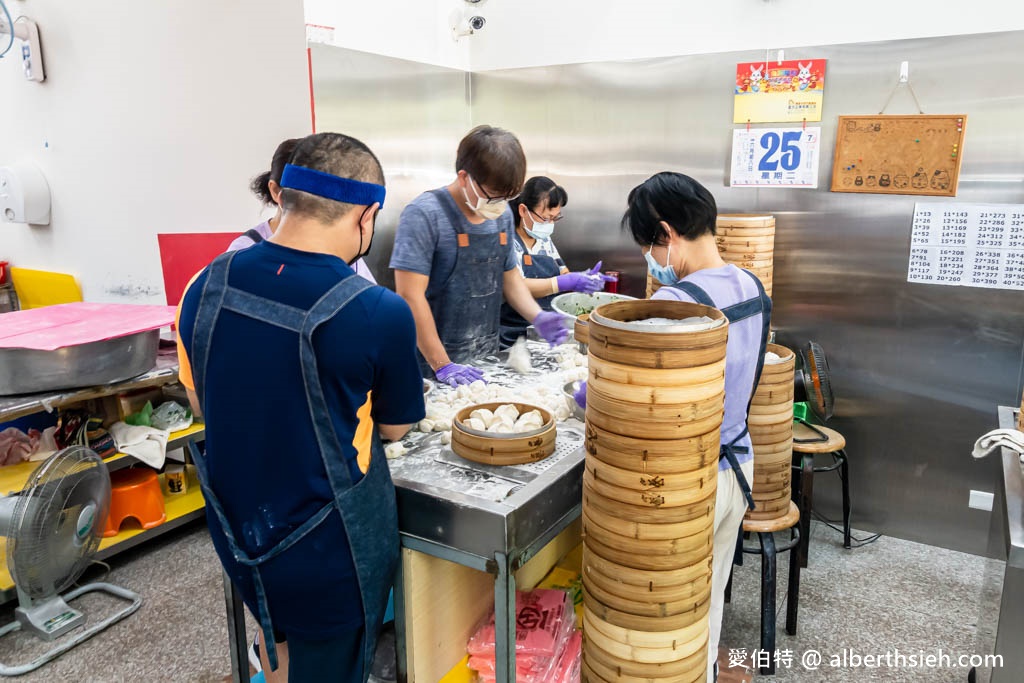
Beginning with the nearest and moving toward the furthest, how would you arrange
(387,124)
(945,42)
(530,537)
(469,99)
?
(530,537)
(945,42)
(387,124)
(469,99)

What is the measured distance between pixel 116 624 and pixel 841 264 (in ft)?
12.3

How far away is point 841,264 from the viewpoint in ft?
11.5

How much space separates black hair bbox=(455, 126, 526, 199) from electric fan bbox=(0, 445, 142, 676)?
70.1 inches

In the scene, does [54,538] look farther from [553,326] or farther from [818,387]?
[818,387]

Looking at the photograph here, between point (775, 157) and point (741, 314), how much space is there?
2.23 meters

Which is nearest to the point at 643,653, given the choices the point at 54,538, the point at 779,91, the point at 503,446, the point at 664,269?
the point at 503,446

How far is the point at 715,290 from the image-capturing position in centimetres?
167

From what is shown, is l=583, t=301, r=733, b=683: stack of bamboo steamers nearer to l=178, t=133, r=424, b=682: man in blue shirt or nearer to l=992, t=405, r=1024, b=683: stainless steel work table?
l=178, t=133, r=424, b=682: man in blue shirt

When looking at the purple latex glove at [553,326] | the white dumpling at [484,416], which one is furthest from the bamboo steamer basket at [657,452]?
the purple latex glove at [553,326]

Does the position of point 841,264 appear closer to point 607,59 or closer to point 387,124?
point 607,59

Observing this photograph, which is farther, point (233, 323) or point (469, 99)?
point (469, 99)

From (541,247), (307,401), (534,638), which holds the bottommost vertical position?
(534,638)

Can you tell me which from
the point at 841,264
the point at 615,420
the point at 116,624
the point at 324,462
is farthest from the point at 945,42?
the point at 116,624

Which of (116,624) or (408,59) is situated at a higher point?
(408,59)
